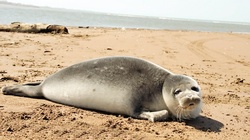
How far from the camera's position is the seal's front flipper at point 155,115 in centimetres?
373

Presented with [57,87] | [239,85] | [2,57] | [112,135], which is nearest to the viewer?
[112,135]

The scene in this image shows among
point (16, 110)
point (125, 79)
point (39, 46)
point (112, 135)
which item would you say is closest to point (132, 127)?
point (112, 135)

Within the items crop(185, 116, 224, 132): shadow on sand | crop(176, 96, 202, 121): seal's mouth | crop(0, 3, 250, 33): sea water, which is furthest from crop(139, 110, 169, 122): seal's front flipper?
crop(0, 3, 250, 33): sea water

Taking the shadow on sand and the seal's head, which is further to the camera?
the shadow on sand

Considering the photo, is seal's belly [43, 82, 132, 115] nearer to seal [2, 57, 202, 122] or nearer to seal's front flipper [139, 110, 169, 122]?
seal [2, 57, 202, 122]

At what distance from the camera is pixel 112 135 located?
10.5 ft

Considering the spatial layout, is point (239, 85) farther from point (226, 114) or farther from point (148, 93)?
point (148, 93)

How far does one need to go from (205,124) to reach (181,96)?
525mm

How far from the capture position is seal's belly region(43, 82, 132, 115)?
386 centimetres

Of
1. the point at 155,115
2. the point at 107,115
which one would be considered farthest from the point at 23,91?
the point at 155,115

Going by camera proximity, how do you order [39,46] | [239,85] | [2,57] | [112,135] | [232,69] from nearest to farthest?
[112,135] → [239,85] → [2,57] → [232,69] → [39,46]

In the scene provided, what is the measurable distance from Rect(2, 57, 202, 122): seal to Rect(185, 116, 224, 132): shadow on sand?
0.08 m

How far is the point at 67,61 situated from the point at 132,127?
4.31 meters

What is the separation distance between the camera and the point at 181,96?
3.59 metres
